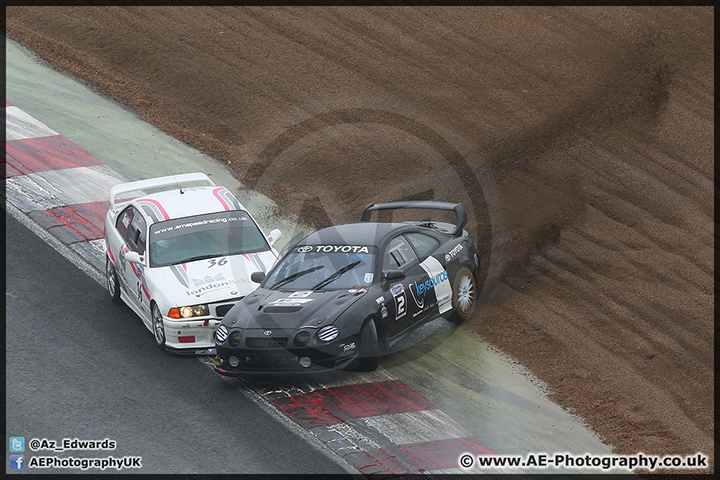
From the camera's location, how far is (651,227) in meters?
12.9

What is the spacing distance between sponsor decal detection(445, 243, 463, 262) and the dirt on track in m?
0.94

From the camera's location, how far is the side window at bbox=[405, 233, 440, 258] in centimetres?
1123

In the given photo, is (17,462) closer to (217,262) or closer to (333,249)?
(217,262)

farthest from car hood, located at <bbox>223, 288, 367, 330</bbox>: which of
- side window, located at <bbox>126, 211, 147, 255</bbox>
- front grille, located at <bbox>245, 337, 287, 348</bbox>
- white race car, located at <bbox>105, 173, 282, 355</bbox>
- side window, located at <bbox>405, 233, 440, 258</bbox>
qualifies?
side window, located at <bbox>126, 211, 147, 255</bbox>

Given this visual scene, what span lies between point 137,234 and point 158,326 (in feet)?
5.46

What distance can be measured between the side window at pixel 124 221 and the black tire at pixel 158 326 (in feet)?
5.61

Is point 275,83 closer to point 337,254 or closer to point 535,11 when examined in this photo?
point 535,11

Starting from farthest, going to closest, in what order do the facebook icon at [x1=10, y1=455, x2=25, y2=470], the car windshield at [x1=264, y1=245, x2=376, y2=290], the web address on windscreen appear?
the car windshield at [x1=264, y1=245, x2=376, y2=290], the web address on windscreen, the facebook icon at [x1=10, y1=455, x2=25, y2=470]

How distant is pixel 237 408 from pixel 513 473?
10.3ft

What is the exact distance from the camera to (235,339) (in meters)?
9.86

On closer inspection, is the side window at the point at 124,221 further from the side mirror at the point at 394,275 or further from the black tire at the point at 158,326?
the side mirror at the point at 394,275

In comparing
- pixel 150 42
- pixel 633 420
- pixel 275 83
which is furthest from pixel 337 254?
pixel 150 42

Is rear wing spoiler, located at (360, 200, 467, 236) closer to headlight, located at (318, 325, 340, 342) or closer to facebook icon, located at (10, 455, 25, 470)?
headlight, located at (318, 325, 340, 342)

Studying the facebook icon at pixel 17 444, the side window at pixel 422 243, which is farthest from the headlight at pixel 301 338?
the facebook icon at pixel 17 444
